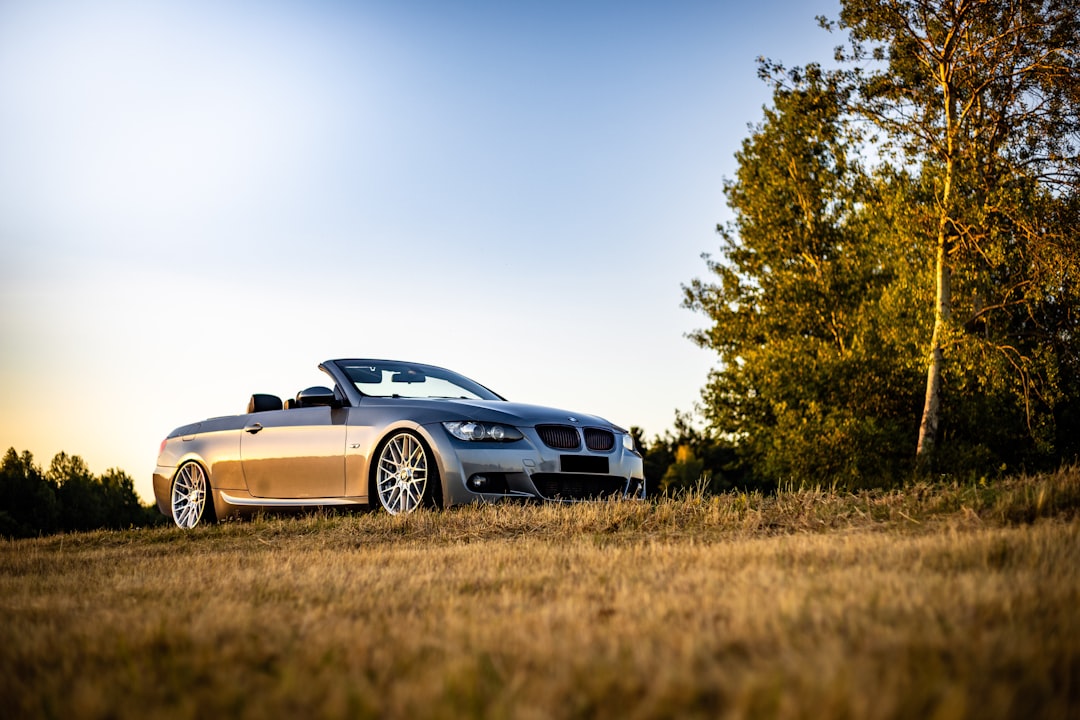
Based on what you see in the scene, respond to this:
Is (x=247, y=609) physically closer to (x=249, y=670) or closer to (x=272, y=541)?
(x=249, y=670)

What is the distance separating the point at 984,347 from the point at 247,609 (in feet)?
71.2

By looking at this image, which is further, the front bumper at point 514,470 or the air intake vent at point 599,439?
the air intake vent at point 599,439

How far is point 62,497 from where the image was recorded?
310 feet

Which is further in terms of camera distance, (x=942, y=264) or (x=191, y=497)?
(x=942, y=264)

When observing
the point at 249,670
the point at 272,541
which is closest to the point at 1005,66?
the point at 272,541

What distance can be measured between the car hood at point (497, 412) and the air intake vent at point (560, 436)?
6 centimetres

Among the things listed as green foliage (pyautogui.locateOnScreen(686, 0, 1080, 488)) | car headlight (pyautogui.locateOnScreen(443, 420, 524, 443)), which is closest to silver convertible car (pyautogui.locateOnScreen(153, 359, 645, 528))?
car headlight (pyautogui.locateOnScreen(443, 420, 524, 443))

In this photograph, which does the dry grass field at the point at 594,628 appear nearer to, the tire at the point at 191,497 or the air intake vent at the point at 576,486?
the air intake vent at the point at 576,486

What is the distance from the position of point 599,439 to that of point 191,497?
15.0 ft

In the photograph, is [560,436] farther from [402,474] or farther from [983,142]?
[983,142]

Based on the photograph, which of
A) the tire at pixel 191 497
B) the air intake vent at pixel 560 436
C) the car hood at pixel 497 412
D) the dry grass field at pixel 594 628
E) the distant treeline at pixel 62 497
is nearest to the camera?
the dry grass field at pixel 594 628

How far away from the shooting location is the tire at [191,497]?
10.6 m

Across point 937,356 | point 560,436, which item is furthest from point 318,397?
point 937,356

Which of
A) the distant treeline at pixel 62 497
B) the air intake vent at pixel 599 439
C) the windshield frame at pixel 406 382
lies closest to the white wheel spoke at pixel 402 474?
the windshield frame at pixel 406 382
